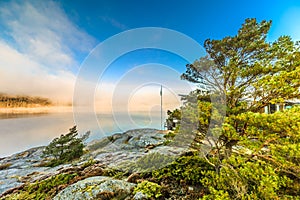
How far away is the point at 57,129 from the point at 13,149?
9.67 feet

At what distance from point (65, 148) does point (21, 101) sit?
3.20 metres

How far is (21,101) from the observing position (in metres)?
6.62

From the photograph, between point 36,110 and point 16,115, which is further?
point 36,110

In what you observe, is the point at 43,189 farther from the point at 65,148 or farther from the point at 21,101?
the point at 21,101

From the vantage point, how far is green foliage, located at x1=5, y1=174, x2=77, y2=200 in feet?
9.51

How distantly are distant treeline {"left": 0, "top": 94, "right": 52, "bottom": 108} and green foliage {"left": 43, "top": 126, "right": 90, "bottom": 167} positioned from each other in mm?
2071

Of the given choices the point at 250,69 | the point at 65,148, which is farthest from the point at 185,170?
the point at 65,148

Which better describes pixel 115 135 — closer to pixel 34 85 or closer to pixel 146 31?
pixel 34 85

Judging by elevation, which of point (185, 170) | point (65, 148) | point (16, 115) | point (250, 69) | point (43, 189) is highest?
point (250, 69)

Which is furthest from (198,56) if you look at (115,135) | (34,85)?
(34,85)

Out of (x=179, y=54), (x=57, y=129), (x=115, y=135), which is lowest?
(x=115, y=135)

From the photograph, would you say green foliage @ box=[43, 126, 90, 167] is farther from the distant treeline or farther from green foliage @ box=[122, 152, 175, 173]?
green foliage @ box=[122, 152, 175, 173]

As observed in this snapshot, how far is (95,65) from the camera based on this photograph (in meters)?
4.94

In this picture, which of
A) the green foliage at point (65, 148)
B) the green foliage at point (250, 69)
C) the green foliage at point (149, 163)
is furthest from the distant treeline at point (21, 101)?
the green foliage at point (250, 69)
